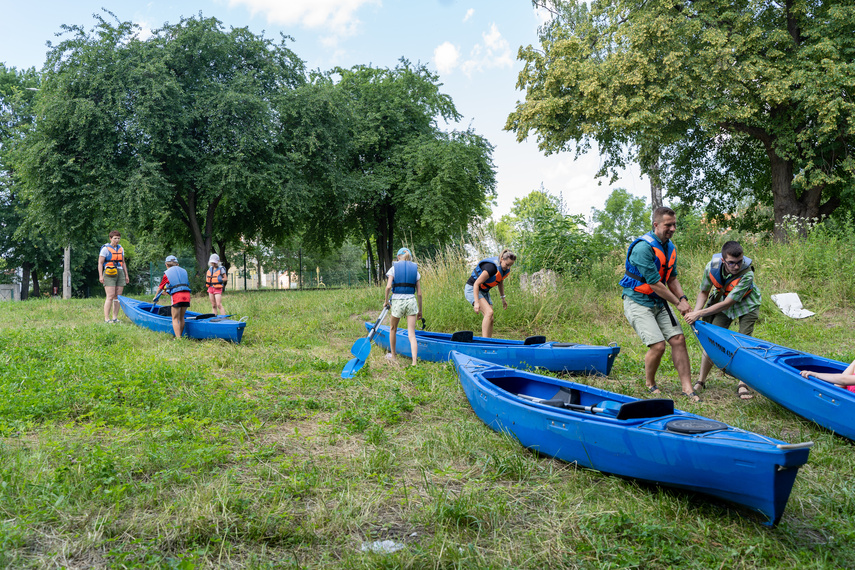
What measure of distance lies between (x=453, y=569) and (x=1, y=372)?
19.9ft

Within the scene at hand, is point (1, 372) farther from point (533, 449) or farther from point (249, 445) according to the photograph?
point (533, 449)

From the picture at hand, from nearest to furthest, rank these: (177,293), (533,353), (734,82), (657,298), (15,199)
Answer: (657,298) → (533,353) → (177,293) → (734,82) → (15,199)

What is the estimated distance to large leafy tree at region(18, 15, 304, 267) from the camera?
17297 millimetres

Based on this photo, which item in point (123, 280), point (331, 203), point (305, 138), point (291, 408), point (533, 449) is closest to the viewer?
point (533, 449)

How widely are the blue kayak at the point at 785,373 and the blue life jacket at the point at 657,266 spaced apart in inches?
27.2

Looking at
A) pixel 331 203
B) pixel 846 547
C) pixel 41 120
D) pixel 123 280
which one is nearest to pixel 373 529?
pixel 846 547

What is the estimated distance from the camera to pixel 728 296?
5.92 m

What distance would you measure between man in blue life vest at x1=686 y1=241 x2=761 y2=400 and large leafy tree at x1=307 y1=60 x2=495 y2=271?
18115 millimetres

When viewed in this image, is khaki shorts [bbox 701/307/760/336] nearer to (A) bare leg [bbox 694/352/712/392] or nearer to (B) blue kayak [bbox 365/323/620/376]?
(A) bare leg [bbox 694/352/712/392]

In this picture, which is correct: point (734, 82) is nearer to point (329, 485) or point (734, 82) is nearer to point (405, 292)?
point (405, 292)

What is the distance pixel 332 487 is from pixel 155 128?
57.6 feet

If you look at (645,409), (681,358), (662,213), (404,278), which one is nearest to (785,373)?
(681,358)

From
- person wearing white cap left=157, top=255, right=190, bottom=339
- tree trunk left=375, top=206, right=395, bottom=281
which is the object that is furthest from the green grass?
tree trunk left=375, top=206, right=395, bottom=281

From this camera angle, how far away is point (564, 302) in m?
11.3
